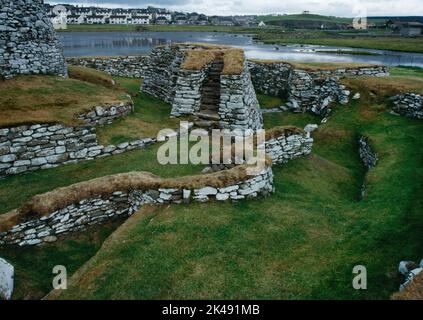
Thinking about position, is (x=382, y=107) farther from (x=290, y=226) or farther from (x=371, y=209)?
(x=290, y=226)

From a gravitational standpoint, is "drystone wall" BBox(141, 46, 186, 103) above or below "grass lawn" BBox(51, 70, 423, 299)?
above

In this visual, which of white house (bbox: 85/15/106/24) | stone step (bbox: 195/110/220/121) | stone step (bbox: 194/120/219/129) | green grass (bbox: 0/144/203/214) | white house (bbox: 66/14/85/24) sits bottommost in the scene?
green grass (bbox: 0/144/203/214)

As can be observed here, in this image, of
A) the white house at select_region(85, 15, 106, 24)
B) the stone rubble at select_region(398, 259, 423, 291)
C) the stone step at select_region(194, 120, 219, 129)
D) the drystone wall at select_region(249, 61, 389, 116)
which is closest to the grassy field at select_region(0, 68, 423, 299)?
the stone rubble at select_region(398, 259, 423, 291)

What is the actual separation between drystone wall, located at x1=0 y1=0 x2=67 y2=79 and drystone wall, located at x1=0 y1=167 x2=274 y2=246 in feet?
33.3

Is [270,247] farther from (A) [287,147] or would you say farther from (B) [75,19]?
(B) [75,19]

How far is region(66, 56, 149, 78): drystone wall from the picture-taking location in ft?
109

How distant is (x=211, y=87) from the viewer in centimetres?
2239

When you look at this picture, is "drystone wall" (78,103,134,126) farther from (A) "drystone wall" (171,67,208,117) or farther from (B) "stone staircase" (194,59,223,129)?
(B) "stone staircase" (194,59,223,129)

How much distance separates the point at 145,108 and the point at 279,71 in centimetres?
1337

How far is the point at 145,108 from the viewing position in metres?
23.4

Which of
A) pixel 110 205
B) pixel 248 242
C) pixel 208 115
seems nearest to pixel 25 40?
pixel 208 115

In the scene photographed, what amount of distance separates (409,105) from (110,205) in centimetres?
1881
